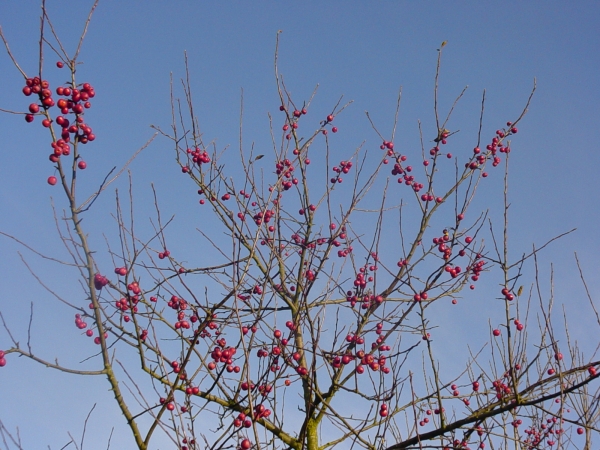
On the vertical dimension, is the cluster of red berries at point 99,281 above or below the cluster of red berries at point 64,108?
below

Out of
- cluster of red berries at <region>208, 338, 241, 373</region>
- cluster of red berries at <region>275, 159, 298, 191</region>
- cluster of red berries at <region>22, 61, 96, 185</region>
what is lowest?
cluster of red berries at <region>208, 338, 241, 373</region>

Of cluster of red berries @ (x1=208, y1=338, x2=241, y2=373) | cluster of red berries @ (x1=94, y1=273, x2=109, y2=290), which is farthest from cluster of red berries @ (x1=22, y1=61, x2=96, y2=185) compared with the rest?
cluster of red berries @ (x1=208, y1=338, x2=241, y2=373)

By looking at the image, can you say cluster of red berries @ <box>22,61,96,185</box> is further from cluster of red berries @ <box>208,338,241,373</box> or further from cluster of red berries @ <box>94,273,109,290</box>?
cluster of red berries @ <box>208,338,241,373</box>

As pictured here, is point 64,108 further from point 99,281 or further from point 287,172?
point 287,172

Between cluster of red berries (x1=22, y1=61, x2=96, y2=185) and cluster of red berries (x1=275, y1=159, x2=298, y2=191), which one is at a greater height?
cluster of red berries (x1=275, y1=159, x2=298, y2=191)

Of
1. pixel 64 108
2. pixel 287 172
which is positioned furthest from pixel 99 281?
pixel 287 172

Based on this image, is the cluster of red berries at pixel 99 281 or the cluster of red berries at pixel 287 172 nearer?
the cluster of red berries at pixel 99 281

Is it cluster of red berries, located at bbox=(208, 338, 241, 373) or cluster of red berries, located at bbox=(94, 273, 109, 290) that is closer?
cluster of red berries, located at bbox=(94, 273, 109, 290)

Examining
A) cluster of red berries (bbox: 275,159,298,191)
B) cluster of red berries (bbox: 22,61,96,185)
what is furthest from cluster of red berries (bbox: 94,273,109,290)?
cluster of red berries (bbox: 275,159,298,191)

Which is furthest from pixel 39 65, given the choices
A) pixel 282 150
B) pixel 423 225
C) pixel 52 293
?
pixel 423 225

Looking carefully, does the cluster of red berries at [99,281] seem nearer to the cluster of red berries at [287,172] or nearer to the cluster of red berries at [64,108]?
the cluster of red berries at [64,108]

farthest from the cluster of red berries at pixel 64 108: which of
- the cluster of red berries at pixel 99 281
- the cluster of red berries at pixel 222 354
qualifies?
the cluster of red berries at pixel 222 354

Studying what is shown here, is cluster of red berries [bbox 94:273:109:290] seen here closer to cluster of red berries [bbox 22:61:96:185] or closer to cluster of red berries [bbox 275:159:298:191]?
cluster of red berries [bbox 22:61:96:185]

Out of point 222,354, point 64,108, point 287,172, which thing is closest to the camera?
point 64,108
